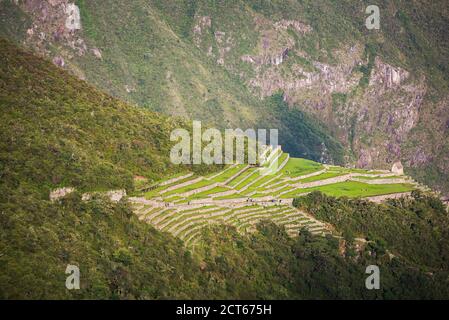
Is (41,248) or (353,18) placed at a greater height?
(353,18)

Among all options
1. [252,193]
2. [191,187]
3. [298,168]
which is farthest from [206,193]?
[298,168]

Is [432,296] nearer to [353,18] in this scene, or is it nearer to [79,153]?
[79,153]

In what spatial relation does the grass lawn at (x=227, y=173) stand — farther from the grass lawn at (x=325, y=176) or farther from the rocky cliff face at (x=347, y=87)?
the rocky cliff face at (x=347, y=87)

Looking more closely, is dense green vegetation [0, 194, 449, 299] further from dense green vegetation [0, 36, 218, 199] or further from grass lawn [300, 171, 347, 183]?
grass lawn [300, 171, 347, 183]

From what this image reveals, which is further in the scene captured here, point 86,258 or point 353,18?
point 353,18

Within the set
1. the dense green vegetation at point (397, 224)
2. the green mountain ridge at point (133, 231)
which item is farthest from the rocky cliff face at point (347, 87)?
the dense green vegetation at point (397, 224)

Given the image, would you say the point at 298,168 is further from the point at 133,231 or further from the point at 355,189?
the point at 133,231

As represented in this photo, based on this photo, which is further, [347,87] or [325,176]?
[347,87]

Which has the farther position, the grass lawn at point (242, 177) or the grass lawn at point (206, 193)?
the grass lawn at point (242, 177)

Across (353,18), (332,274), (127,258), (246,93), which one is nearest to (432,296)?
(332,274)
